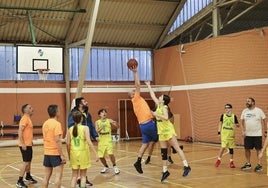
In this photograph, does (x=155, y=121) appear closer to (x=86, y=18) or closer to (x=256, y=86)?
(x=256, y=86)

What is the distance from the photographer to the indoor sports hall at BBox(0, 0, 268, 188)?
58.7 ft

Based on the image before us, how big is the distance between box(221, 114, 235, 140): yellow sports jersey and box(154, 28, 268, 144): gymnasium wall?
5.59 metres

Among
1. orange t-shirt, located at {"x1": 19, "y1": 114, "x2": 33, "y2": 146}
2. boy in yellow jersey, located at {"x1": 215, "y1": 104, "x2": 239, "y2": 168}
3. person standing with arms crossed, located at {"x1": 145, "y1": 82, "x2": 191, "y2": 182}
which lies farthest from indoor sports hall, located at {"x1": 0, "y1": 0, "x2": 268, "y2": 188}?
orange t-shirt, located at {"x1": 19, "y1": 114, "x2": 33, "y2": 146}

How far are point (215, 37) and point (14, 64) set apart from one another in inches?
387

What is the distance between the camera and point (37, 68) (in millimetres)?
19156

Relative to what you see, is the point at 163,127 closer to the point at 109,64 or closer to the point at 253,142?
the point at 253,142

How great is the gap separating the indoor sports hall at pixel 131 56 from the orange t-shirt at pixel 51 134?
26.4ft

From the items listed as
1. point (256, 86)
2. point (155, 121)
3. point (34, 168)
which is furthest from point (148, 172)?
point (256, 86)

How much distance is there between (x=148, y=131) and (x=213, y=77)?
994 cm

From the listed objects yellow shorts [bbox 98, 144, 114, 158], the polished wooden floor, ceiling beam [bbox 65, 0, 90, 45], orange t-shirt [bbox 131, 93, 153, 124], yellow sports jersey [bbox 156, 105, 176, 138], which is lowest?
the polished wooden floor

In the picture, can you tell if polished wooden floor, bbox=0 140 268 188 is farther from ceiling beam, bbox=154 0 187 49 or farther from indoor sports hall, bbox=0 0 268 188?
ceiling beam, bbox=154 0 187 49

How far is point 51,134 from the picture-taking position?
7.29 metres

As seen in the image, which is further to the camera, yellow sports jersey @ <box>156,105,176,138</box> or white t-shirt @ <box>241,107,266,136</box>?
white t-shirt @ <box>241,107,266,136</box>

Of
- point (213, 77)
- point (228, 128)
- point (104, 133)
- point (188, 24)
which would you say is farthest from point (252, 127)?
point (188, 24)
